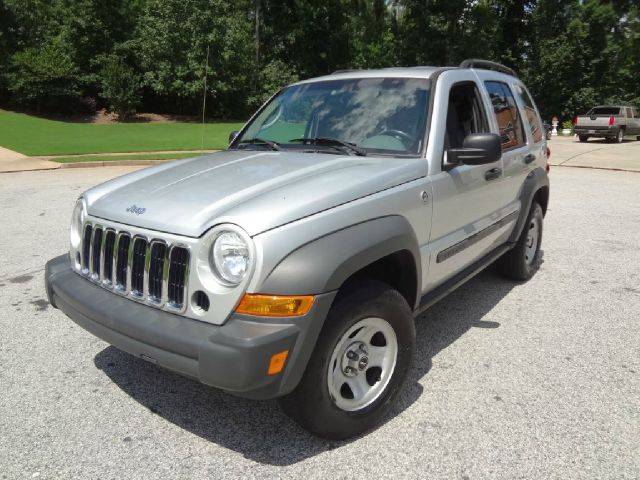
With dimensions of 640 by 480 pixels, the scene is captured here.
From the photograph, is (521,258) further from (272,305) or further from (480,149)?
(272,305)

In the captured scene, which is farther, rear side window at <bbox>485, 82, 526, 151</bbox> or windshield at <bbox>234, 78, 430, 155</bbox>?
rear side window at <bbox>485, 82, 526, 151</bbox>

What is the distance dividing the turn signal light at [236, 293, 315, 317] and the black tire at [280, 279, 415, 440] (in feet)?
0.76

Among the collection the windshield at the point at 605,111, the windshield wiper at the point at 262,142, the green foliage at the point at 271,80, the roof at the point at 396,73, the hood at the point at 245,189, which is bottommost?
the hood at the point at 245,189

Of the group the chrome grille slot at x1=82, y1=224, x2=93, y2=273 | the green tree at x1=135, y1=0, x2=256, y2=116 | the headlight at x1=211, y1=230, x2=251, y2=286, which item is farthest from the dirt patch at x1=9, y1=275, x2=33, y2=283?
the green tree at x1=135, y1=0, x2=256, y2=116

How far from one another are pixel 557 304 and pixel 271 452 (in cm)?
301

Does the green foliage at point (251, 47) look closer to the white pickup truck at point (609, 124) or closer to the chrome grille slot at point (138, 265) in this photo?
the white pickup truck at point (609, 124)

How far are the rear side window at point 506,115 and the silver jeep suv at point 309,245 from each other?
202 millimetres

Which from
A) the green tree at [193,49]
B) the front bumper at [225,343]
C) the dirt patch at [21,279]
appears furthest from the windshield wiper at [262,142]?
the green tree at [193,49]

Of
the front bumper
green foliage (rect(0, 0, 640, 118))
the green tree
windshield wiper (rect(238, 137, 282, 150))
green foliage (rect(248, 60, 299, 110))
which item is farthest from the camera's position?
green foliage (rect(248, 60, 299, 110))

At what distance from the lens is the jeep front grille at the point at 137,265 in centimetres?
238

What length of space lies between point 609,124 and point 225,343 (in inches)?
1069

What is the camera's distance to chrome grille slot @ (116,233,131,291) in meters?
2.60

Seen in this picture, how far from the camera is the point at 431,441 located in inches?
105

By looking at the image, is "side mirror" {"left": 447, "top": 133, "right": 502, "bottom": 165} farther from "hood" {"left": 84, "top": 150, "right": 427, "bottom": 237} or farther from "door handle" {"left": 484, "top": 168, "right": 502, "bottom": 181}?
"door handle" {"left": 484, "top": 168, "right": 502, "bottom": 181}
